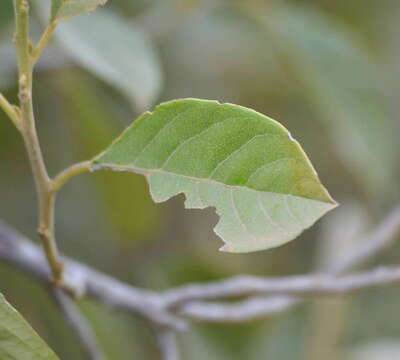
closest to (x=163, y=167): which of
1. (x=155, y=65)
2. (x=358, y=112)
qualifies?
(x=155, y=65)

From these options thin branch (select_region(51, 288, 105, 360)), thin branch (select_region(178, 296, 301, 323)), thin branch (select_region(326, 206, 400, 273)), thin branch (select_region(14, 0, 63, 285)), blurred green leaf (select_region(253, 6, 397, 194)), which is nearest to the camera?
thin branch (select_region(14, 0, 63, 285))

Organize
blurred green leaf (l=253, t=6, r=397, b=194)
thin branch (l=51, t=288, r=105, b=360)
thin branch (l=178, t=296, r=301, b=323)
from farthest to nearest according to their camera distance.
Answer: blurred green leaf (l=253, t=6, r=397, b=194)
thin branch (l=178, t=296, r=301, b=323)
thin branch (l=51, t=288, r=105, b=360)

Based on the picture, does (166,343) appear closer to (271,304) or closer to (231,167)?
(271,304)

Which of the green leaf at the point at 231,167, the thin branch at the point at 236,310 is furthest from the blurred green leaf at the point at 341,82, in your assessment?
the green leaf at the point at 231,167

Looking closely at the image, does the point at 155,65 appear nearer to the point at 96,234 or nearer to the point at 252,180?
the point at 252,180

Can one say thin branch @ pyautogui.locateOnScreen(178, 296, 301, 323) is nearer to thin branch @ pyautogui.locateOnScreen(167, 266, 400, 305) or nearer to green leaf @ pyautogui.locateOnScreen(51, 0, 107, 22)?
thin branch @ pyautogui.locateOnScreen(167, 266, 400, 305)

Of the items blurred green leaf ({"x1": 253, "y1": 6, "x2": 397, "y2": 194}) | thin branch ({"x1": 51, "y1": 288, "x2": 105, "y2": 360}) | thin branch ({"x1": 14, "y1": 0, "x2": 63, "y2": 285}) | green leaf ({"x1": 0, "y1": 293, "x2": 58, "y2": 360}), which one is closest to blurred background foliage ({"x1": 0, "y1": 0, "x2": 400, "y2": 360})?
blurred green leaf ({"x1": 253, "y1": 6, "x2": 397, "y2": 194})
